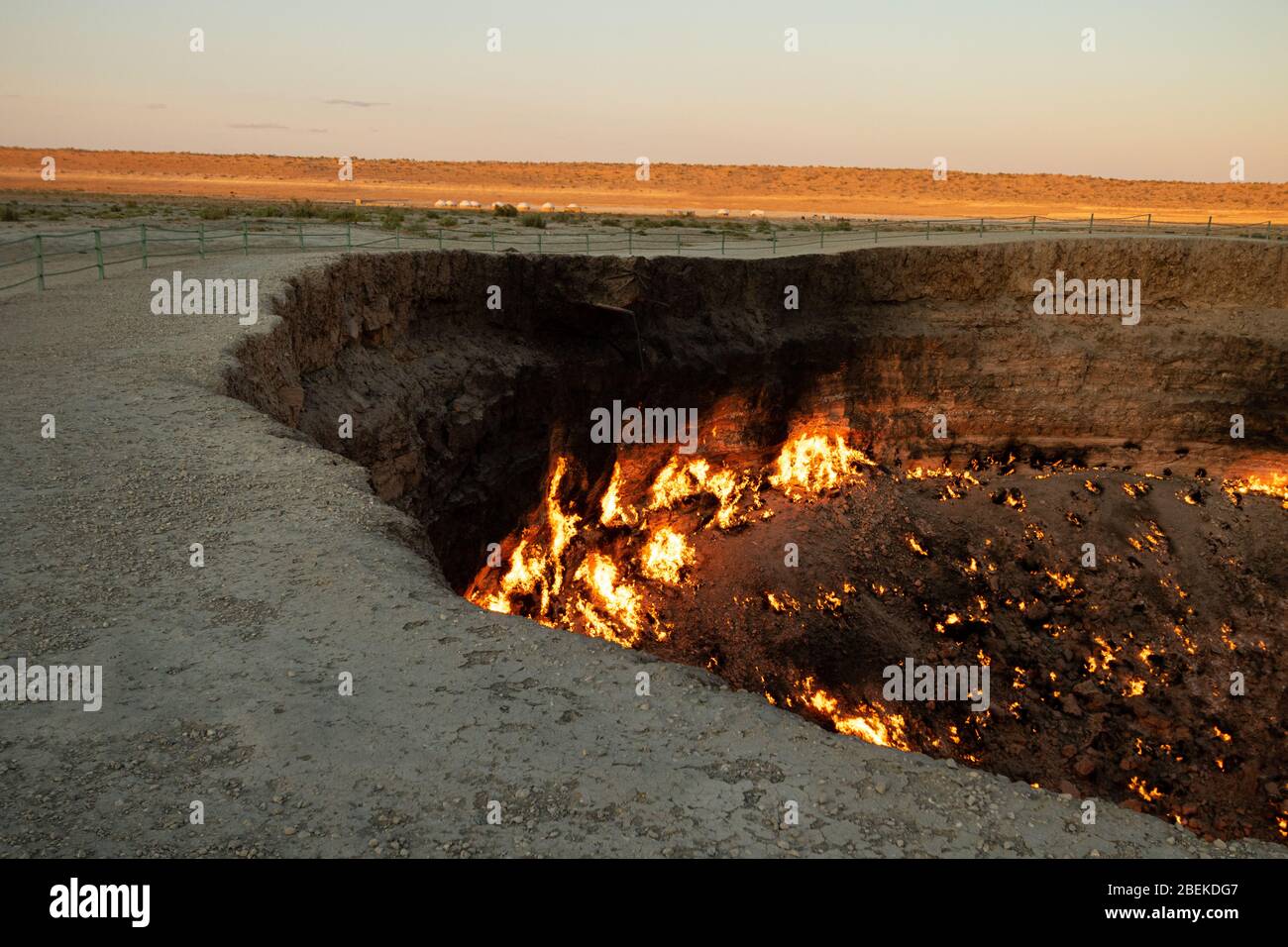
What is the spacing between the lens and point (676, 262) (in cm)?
2411

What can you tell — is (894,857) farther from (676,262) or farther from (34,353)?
(676,262)

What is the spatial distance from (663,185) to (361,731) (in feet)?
376

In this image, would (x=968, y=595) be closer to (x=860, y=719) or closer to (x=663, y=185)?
(x=860, y=719)

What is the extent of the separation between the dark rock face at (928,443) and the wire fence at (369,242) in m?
3.90

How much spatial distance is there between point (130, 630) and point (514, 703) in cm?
290

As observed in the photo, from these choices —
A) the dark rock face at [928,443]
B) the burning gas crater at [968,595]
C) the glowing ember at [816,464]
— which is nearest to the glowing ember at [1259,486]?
the burning gas crater at [968,595]

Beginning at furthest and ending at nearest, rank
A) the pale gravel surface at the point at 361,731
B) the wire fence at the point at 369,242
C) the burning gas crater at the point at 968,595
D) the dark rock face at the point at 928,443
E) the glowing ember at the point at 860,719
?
the wire fence at the point at 369,242 < the glowing ember at the point at 860,719 < the dark rock face at the point at 928,443 < the burning gas crater at the point at 968,595 < the pale gravel surface at the point at 361,731

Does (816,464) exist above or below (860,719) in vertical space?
above

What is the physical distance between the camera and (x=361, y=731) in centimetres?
554

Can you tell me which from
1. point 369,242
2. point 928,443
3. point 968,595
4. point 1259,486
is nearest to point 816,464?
point 928,443

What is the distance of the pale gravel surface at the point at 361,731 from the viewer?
4789 millimetres

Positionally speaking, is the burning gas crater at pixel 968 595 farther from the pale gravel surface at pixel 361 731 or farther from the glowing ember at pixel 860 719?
the pale gravel surface at pixel 361 731

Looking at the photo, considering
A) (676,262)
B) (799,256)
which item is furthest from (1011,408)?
(676,262)

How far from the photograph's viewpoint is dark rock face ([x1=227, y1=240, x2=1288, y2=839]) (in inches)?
651
